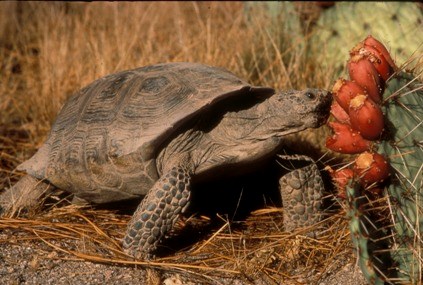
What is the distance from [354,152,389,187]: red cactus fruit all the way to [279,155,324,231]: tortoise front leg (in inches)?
26.0

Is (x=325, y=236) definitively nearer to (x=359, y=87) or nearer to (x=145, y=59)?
(x=359, y=87)

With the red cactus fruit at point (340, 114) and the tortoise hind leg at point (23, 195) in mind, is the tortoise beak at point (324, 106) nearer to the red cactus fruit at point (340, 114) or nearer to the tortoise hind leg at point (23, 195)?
the red cactus fruit at point (340, 114)

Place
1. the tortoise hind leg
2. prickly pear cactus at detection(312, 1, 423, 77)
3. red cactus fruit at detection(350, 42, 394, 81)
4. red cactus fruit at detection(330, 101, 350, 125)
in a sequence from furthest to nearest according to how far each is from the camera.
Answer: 1. prickly pear cactus at detection(312, 1, 423, 77)
2. the tortoise hind leg
3. red cactus fruit at detection(330, 101, 350, 125)
4. red cactus fruit at detection(350, 42, 394, 81)

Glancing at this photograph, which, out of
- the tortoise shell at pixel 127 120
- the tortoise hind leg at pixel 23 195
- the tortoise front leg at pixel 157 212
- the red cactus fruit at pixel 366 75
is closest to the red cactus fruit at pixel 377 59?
the red cactus fruit at pixel 366 75

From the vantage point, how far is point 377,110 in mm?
2371

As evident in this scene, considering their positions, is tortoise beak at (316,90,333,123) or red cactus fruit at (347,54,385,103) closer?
red cactus fruit at (347,54,385,103)

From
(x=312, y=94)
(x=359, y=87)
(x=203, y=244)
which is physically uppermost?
(x=359, y=87)

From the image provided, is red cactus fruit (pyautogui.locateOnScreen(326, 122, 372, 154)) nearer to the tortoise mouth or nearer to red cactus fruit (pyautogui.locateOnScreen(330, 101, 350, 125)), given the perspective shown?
red cactus fruit (pyautogui.locateOnScreen(330, 101, 350, 125))

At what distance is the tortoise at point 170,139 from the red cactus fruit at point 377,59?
0.34 metres

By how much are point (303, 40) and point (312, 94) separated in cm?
239

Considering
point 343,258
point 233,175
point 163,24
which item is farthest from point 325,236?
point 163,24

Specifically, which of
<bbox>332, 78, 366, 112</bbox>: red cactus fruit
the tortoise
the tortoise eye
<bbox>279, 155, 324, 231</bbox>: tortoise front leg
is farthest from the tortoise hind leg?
<bbox>332, 78, 366, 112</bbox>: red cactus fruit

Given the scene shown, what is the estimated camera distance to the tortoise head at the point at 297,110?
2.81 meters

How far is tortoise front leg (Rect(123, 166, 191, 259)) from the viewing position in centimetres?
279
